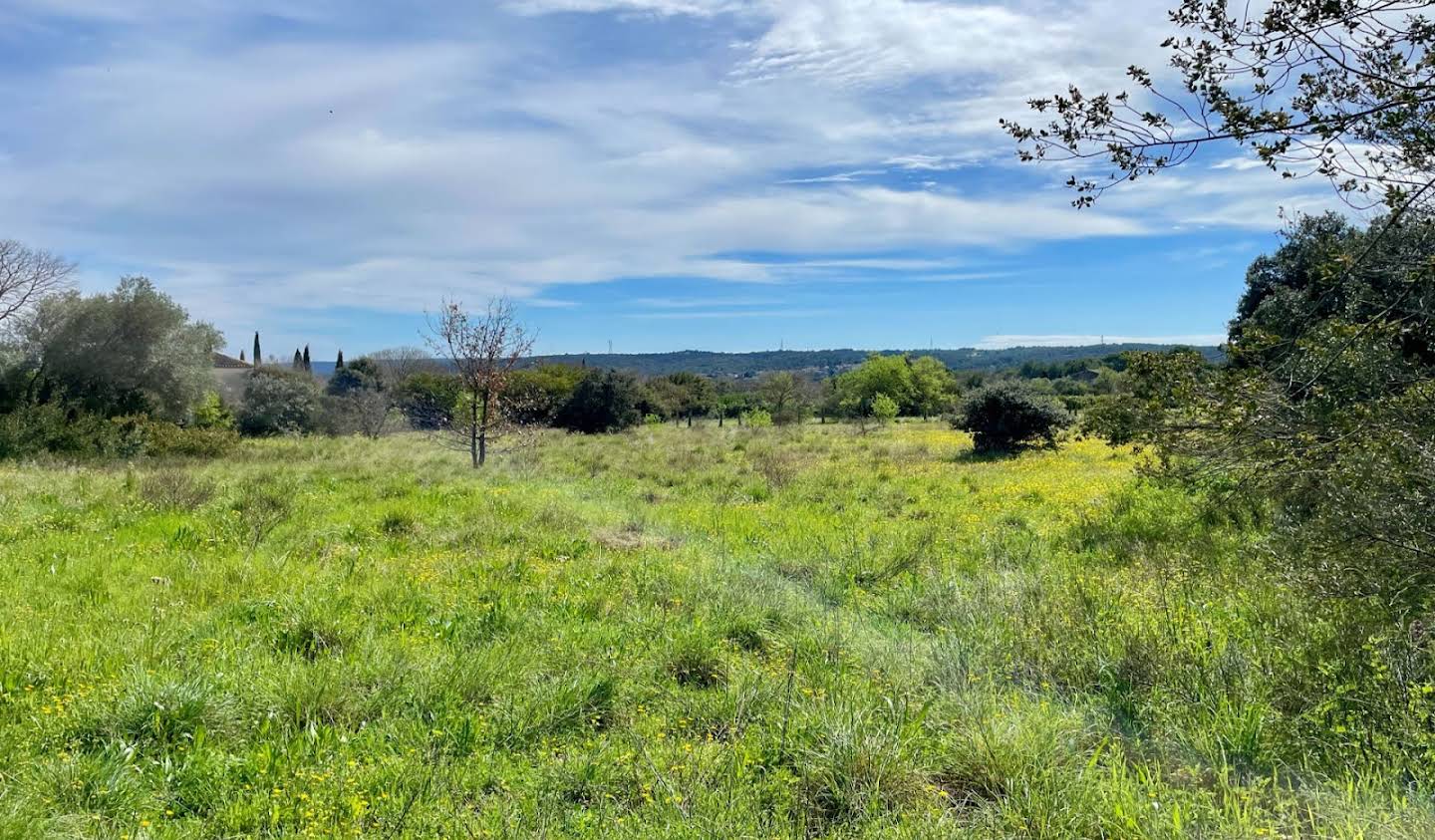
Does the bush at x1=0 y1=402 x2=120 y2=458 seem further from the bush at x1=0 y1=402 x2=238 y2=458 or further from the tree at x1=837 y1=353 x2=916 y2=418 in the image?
the tree at x1=837 y1=353 x2=916 y2=418

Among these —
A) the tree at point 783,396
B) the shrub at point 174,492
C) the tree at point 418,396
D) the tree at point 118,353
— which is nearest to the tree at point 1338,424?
the shrub at point 174,492

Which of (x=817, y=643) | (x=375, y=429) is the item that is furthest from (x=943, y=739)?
(x=375, y=429)

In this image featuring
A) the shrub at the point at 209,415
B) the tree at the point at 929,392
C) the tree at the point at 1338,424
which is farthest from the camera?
the tree at the point at 929,392

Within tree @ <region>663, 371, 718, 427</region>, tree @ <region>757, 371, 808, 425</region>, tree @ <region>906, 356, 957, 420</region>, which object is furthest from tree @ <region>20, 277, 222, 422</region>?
tree @ <region>906, 356, 957, 420</region>

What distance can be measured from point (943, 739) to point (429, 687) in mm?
2978

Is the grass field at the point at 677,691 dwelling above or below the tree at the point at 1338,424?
below

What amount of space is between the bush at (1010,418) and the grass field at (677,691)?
14.4 m

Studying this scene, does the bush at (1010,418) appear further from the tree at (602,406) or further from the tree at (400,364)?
the tree at (400,364)

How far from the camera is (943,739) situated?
12.0 feet

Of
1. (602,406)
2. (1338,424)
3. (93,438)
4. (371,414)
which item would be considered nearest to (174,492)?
(1338,424)

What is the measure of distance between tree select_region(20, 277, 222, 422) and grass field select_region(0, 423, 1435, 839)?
83.2 ft

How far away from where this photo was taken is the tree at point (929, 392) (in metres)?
66.9

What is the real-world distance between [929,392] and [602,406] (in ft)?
127

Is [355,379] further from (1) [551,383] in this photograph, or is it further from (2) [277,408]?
(1) [551,383]
